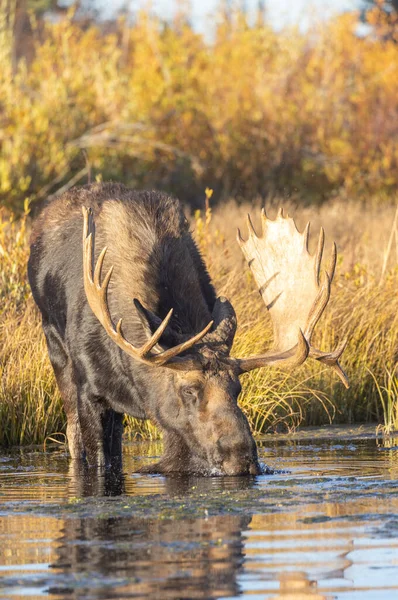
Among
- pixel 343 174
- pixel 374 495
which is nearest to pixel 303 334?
pixel 374 495

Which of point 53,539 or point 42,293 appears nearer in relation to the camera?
point 53,539

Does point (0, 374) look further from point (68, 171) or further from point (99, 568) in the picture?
point (68, 171)

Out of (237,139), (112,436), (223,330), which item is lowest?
(112,436)

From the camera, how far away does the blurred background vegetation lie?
11.8 meters

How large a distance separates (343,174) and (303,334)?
19.2 metres

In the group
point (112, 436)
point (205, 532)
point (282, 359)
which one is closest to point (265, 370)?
point (112, 436)

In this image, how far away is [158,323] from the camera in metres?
8.14

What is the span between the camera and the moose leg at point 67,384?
9656mm

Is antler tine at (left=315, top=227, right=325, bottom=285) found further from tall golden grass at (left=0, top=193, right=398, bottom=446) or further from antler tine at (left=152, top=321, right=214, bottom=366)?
tall golden grass at (left=0, top=193, right=398, bottom=446)

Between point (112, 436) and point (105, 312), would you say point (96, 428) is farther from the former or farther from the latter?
point (105, 312)

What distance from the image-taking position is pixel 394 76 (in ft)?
96.5

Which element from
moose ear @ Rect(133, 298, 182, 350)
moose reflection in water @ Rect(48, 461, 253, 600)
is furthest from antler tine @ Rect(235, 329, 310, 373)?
moose reflection in water @ Rect(48, 461, 253, 600)

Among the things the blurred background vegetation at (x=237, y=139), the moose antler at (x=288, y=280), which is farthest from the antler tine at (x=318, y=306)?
the blurred background vegetation at (x=237, y=139)

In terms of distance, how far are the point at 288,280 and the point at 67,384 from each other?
2.03 m
